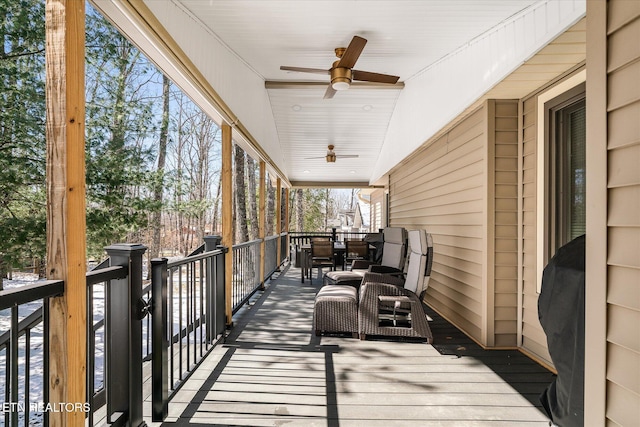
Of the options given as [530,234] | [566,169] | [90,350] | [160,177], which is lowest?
[90,350]

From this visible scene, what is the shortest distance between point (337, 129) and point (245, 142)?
3.43m

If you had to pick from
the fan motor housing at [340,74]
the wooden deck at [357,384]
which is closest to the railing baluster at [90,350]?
the wooden deck at [357,384]

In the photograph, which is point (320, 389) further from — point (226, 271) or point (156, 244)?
point (156, 244)

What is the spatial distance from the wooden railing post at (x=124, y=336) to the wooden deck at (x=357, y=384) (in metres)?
0.35

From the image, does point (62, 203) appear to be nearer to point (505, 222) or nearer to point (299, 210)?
point (505, 222)

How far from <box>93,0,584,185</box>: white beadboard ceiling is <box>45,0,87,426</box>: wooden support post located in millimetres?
A: 595

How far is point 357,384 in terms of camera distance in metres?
2.76

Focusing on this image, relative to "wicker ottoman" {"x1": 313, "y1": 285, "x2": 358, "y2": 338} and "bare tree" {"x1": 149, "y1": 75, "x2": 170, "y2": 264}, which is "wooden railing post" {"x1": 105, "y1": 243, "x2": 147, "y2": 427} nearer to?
"wicker ottoman" {"x1": 313, "y1": 285, "x2": 358, "y2": 338}

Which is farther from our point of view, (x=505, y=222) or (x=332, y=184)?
(x=332, y=184)

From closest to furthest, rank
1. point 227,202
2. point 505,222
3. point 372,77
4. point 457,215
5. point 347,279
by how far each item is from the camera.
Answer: point 505,222 → point 227,202 → point 457,215 → point 372,77 → point 347,279

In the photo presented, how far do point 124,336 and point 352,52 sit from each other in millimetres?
3318

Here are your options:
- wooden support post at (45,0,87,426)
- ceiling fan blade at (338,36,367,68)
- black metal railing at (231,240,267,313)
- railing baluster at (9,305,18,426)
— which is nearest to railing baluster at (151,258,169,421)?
wooden support post at (45,0,87,426)

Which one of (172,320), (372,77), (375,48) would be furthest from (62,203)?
(375,48)

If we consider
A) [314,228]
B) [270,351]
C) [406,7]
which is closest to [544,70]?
[406,7]
